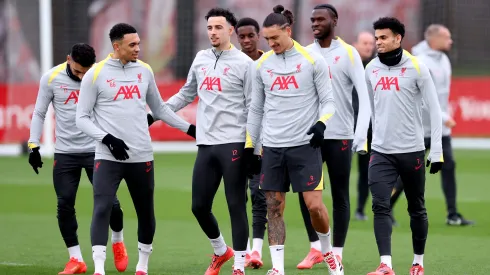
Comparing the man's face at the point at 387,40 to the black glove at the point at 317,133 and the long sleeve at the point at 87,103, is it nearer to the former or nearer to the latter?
the black glove at the point at 317,133

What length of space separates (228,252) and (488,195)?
763 centimetres

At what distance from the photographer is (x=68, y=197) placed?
966 cm

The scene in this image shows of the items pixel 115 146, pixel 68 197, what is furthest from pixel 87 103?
pixel 68 197

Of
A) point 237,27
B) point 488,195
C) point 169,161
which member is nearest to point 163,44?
point 169,161

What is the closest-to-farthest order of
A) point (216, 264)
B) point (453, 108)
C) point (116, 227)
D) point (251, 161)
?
point (251, 161), point (216, 264), point (116, 227), point (453, 108)

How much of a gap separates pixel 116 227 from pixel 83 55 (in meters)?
1.62

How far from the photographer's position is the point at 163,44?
3172 centimetres

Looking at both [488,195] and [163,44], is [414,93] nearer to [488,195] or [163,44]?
[488,195]

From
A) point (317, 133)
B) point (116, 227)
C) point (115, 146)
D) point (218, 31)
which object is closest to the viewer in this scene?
point (317, 133)

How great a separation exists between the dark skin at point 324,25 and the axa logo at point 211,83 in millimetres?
1154

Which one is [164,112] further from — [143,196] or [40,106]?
[40,106]

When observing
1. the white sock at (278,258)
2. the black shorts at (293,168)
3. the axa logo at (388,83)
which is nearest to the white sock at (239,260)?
the white sock at (278,258)

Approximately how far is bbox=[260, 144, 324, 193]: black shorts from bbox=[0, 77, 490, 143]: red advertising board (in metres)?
14.1

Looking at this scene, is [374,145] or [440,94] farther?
[440,94]
